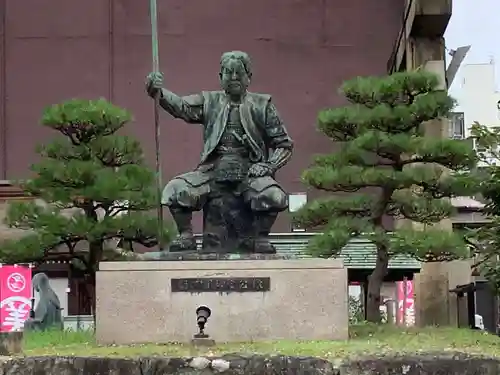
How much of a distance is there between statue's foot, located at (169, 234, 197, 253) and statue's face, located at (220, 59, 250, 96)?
1584 millimetres

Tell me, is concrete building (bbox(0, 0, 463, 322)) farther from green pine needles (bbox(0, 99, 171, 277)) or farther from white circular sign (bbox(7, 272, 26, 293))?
green pine needles (bbox(0, 99, 171, 277))

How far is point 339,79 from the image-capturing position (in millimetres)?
21219

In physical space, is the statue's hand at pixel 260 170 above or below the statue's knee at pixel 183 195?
above

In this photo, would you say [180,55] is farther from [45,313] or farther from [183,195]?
[183,195]

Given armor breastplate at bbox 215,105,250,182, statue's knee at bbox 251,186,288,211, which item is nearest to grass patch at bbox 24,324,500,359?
statue's knee at bbox 251,186,288,211

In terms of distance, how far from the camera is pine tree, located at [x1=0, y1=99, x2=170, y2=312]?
11578 mm

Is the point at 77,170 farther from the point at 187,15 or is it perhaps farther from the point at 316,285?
the point at 187,15

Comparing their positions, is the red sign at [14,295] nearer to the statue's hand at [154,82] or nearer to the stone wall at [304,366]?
the statue's hand at [154,82]

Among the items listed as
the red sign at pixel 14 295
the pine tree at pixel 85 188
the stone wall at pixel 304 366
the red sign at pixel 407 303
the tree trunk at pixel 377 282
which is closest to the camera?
the stone wall at pixel 304 366

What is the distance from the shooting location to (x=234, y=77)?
8367 millimetres

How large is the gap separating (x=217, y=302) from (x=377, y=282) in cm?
370

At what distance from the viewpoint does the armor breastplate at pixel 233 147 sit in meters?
8.30

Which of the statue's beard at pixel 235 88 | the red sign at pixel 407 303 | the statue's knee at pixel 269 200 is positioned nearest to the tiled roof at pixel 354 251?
the red sign at pixel 407 303

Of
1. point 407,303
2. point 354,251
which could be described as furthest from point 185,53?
point 407,303
